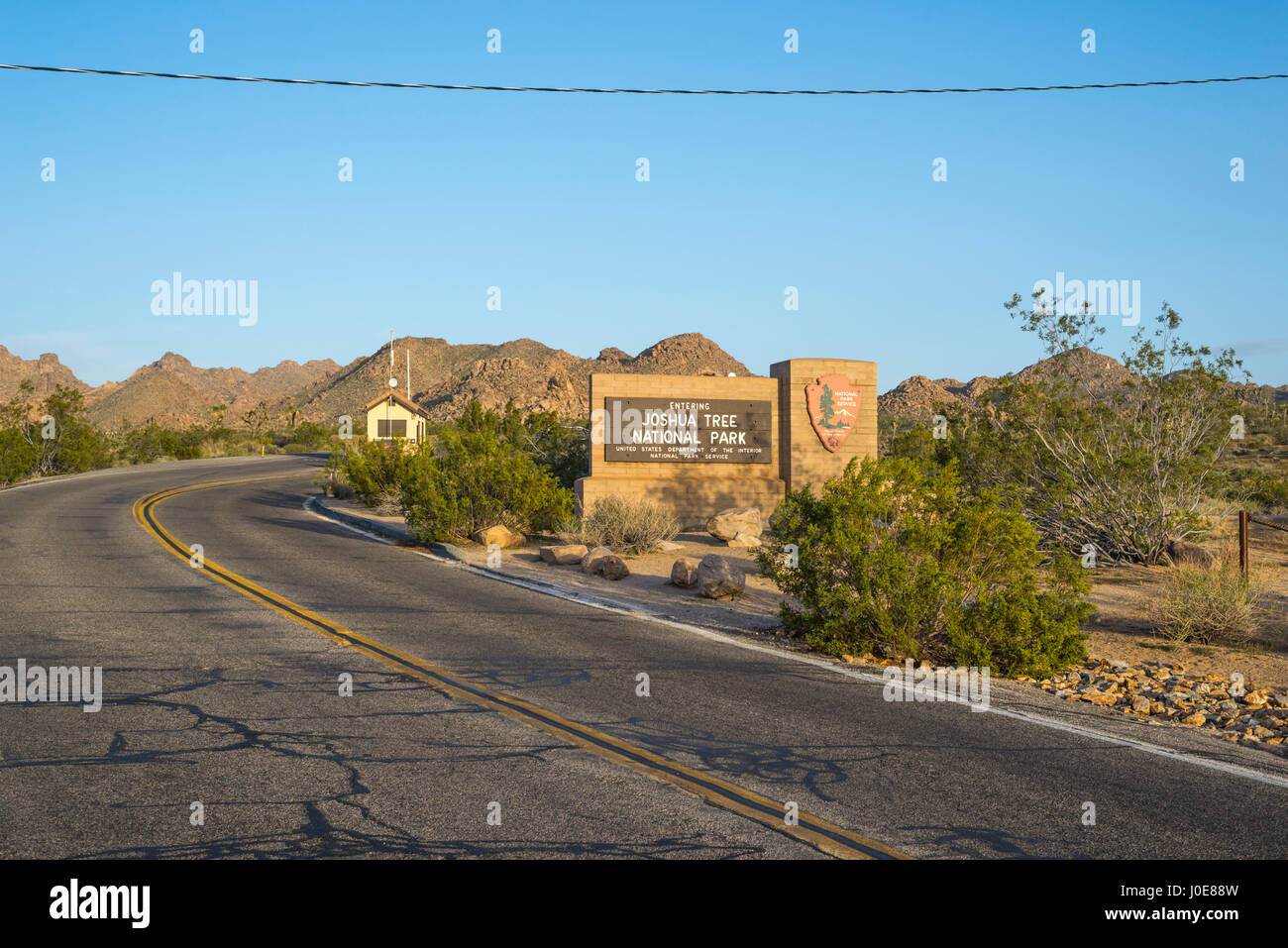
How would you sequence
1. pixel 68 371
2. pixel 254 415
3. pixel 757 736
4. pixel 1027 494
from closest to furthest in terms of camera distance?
pixel 757 736
pixel 1027 494
pixel 254 415
pixel 68 371

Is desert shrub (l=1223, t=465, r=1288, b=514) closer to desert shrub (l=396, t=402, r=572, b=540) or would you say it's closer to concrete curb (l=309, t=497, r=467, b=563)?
desert shrub (l=396, t=402, r=572, b=540)

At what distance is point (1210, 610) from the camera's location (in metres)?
11.1

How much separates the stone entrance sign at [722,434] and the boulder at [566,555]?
4.55m

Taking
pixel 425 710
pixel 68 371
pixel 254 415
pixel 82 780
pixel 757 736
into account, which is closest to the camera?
pixel 82 780

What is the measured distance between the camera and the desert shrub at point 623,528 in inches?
734

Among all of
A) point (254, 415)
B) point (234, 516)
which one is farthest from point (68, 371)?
point (234, 516)

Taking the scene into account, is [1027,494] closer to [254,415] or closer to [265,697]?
[265,697]

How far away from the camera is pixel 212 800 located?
5.41 meters

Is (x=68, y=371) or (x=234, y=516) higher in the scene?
(x=68, y=371)

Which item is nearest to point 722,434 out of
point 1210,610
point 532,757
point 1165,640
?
point 1165,640

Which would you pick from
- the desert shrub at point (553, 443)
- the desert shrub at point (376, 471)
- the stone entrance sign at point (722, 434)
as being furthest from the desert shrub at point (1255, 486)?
the desert shrub at point (376, 471)

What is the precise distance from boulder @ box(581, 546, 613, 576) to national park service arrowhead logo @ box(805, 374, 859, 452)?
848 centimetres

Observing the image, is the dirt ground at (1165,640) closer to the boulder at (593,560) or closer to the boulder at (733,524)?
the boulder at (733,524)
